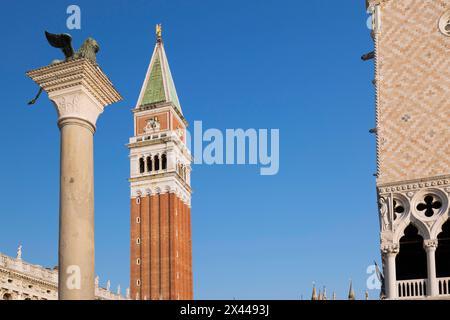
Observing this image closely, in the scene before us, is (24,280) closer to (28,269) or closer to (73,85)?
(28,269)

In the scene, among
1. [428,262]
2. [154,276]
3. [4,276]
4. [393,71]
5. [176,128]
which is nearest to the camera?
[428,262]

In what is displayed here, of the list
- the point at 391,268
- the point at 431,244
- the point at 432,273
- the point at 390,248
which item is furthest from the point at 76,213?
the point at 432,273

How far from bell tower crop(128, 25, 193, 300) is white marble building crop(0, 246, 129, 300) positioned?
23.1m

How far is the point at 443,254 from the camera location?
17.6m

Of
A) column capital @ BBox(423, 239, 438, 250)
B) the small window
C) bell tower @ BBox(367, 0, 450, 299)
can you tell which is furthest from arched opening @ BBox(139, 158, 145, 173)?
column capital @ BBox(423, 239, 438, 250)

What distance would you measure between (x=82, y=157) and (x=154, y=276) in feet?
182

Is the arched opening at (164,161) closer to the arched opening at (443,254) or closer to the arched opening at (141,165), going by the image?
the arched opening at (141,165)

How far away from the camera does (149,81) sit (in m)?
71.2

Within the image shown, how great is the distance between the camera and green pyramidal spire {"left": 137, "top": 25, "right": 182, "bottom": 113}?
70062 millimetres

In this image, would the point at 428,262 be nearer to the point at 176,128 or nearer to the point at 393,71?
the point at 393,71

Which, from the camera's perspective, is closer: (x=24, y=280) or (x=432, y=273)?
(x=432, y=273)

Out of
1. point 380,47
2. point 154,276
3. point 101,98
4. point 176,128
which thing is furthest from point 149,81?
point 101,98

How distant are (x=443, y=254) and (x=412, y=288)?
1.27 m

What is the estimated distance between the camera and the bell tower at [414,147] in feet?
56.2
